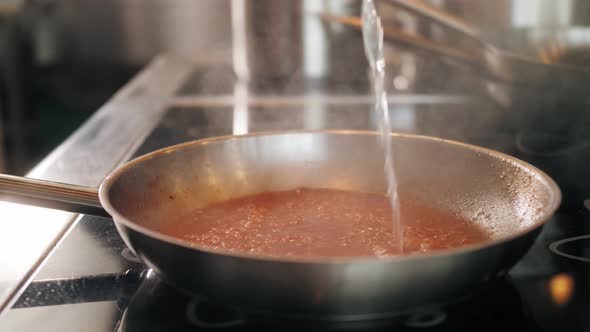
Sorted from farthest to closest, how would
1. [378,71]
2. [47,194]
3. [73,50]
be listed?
[73,50]
[378,71]
[47,194]

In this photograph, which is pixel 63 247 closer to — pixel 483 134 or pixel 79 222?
pixel 79 222

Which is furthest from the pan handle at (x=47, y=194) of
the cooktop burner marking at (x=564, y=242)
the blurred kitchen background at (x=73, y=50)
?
the blurred kitchen background at (x=73, y=50)

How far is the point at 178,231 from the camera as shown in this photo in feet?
1.92

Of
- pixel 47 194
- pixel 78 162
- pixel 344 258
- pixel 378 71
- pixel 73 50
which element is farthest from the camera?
pixel 73 50

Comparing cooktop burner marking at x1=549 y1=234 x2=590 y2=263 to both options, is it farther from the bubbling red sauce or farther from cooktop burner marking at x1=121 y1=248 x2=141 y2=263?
cooktop burner marking at x1=121 y1=248 x2=141 y2=263

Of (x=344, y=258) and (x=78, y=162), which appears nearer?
(x=344, y=258)

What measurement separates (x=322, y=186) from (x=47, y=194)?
0.30 metres

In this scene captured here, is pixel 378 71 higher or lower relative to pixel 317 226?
higher

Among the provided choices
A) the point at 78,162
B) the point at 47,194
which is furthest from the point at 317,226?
the point at 78,162

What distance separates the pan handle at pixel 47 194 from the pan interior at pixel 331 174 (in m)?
0.03

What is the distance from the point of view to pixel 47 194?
0.50m

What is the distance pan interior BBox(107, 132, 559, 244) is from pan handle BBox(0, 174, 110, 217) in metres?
0.03

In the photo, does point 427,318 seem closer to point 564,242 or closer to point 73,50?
point 564,242

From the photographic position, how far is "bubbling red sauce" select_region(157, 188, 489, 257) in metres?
0.53
